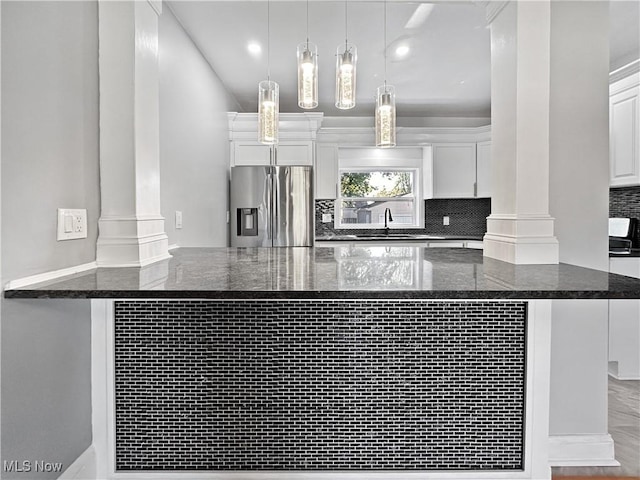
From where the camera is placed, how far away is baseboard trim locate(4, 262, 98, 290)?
1.17m

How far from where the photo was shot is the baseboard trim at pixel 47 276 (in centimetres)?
117

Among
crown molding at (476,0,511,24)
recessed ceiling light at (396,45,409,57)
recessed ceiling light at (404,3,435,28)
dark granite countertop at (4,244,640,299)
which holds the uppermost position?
recessed ceiling light at (396,45,409,57)

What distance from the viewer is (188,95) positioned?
2961 mm

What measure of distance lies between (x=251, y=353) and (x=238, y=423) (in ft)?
0.99

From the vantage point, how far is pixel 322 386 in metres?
1.75

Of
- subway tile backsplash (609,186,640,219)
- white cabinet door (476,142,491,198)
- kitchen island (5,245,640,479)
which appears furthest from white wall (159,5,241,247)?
subway tile backsplash (609,186,640,219)

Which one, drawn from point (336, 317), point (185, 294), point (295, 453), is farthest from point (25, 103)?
point (295, 453)

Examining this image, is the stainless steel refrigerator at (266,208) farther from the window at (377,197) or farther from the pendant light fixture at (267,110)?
the pendant light fixture at (267,110)

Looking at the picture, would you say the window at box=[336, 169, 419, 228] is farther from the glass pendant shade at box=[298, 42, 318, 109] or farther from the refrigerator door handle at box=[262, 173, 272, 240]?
the glass pendant shade at box=[298, 42, 318, 109]

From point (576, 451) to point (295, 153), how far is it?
3.51m

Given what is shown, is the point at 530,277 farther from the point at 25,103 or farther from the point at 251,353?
the point at 25,103

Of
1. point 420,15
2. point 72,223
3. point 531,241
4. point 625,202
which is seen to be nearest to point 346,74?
point 420,15

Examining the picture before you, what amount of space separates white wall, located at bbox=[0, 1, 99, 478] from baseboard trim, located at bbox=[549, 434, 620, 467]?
1994mm

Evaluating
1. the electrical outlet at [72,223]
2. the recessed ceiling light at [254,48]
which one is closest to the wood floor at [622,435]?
the electrical outlet at [72,223]
